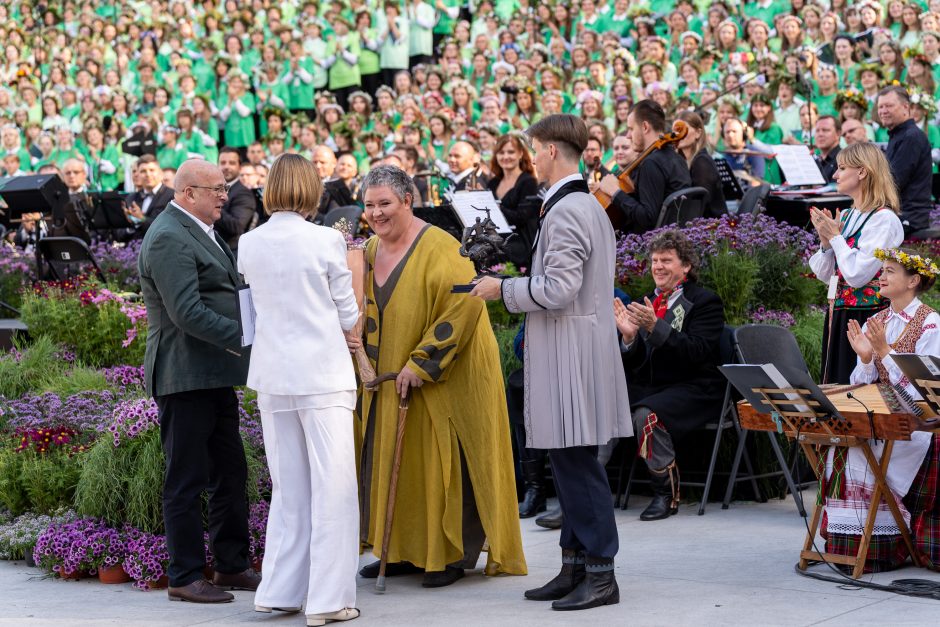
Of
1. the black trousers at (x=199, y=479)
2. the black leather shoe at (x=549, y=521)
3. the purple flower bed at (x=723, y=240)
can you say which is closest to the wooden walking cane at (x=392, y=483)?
the black trousers at (x=199, y=479)

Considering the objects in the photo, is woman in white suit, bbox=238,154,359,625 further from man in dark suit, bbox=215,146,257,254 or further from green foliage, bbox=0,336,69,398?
man in dark suit, bbox=215,146,257,254

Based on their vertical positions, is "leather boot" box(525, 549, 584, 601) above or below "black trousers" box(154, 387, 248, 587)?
below

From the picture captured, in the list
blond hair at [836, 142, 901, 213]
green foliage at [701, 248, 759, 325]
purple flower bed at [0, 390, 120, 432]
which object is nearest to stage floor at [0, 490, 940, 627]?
purple flower bed at [0, 390, 120, 432]

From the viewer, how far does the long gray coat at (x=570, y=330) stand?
5352 mm

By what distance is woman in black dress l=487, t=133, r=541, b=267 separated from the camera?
10.3m

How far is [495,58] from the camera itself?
1978 cm

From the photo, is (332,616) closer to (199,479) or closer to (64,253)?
(199,479)

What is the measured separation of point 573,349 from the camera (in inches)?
214

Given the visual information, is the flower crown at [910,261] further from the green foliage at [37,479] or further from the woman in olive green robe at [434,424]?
the green foliage at [37,479]

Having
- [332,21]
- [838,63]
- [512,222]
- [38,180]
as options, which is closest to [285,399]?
[512,222]

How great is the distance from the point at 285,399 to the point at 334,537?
601 millimetres

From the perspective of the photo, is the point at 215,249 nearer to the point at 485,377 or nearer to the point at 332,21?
the point at 485,377

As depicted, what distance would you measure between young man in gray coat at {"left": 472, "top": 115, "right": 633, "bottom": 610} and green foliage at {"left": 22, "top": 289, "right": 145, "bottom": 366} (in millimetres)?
4997

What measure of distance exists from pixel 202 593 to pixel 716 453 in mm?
3123
